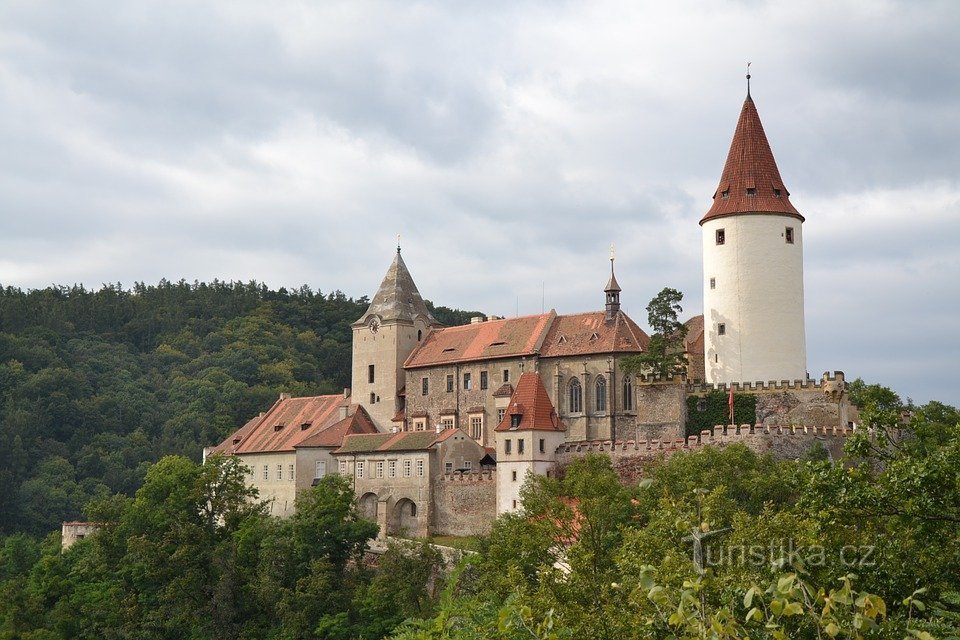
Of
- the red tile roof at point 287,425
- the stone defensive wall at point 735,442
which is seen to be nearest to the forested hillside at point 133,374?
the red tile roof at point 287,425

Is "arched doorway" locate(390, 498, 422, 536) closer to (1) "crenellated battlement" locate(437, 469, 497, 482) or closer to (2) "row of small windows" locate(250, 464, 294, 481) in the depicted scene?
(1) "crenellated battlement" locate(437, 469, 497, 482)

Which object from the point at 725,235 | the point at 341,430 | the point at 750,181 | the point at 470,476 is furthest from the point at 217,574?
the point at 750,181

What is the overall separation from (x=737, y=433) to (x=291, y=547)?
74.6ft

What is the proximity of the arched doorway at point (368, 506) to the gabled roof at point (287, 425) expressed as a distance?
8.10 m

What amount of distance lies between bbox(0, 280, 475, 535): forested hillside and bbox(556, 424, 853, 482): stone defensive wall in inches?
2266

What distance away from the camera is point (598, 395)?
67.5m

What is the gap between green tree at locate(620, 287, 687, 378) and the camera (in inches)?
2500

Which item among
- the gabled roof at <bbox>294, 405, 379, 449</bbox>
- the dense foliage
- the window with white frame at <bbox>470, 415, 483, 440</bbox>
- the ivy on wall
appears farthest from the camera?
the gabled roof at <bbox>294, 405, 379, 449</bbox>

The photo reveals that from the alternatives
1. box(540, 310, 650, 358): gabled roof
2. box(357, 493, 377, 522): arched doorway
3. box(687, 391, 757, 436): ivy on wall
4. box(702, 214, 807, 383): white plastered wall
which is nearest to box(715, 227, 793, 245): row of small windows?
box(702, 214, 807, 383): white plastered wall

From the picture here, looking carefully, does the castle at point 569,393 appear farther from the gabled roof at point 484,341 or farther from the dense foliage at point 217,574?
the dense foliage at point 217,574

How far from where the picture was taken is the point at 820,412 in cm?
6050

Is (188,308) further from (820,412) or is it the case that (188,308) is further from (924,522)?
(924,522)

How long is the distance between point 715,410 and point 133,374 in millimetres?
85812

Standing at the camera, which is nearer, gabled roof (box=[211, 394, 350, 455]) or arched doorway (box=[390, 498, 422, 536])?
arched doorway (box=[390, 498, 422, 536])
